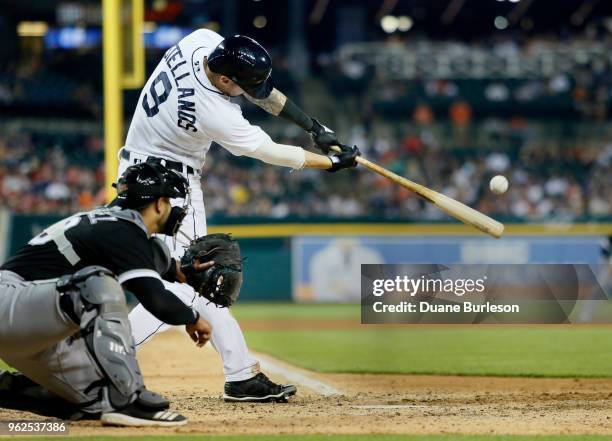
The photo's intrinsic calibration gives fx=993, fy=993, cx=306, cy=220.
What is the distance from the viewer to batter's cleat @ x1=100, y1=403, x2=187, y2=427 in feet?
15.2

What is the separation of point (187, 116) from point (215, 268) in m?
0.94

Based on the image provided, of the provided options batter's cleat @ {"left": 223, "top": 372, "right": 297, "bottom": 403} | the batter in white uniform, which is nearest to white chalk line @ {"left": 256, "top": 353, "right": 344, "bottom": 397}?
batter's cleat @ {"left": 223, "top": 372, "right": 297, "bottom": 403}

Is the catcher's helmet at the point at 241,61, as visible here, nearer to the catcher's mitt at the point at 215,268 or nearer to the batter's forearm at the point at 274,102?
the batter's forearm at the point at 274,102

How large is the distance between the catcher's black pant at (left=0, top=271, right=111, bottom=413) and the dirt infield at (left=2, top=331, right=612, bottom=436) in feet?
0.63

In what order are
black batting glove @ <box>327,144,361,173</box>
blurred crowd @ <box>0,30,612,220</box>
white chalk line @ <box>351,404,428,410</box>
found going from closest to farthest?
white chalk line @ <box>351,404,428,410</box>, black batting glove @ <box>327,144,361,173</box>, blurred crowd @ <box>0,30,612,220</box>

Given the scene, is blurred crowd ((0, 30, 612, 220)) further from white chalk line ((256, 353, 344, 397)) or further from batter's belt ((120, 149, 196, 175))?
batter's belt ((120, 149, 196, 175))

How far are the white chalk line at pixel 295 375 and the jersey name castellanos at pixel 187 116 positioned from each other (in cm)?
179

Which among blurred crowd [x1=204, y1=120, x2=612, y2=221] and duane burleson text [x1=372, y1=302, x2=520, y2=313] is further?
blurred crowd [x1=204, y1=120, x2=612, y2=221]

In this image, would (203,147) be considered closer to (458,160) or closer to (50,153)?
(50,153)

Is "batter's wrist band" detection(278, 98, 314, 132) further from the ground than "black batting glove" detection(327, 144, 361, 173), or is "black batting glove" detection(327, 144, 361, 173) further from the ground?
"batter's wrist band" detection(278, 98, 314, 132)

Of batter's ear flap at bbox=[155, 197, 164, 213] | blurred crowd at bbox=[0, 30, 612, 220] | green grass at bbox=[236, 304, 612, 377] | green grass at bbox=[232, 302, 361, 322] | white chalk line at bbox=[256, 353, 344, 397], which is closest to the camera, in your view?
batter's ear flap at bbox=[155, 197, 164, 213]

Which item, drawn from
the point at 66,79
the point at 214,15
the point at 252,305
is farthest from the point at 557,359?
the point at 214,15

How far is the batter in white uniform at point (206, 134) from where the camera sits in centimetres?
564

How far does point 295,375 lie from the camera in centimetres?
758
